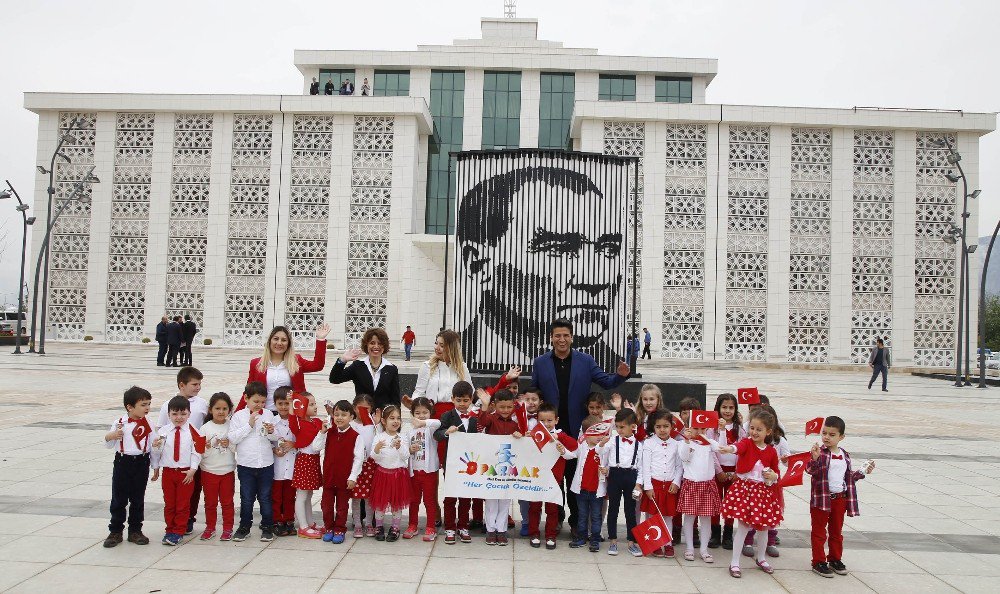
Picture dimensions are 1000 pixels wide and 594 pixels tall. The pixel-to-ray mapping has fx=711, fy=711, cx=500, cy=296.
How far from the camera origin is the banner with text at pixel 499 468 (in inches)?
239

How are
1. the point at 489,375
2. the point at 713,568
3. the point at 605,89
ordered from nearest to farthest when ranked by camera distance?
1. the point at 713,568
2. the point at 489,375
3. the point at 605,89

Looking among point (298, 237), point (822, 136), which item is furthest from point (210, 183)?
point (822, 136)

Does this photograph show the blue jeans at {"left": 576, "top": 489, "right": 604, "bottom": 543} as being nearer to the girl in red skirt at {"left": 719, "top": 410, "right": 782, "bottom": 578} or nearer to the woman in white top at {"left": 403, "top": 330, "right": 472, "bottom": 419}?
the girl in red skirt at {"left": 719, "top": 410, "right": 782, "bottom": 578}

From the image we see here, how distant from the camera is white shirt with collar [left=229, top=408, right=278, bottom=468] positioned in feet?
19.3

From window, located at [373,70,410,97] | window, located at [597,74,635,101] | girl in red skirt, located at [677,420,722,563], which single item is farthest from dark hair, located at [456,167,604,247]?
window, located at [373,70,410,97]

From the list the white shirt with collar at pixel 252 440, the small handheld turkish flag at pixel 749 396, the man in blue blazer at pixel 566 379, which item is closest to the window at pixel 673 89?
the man in blue blazer at pixel 566 379

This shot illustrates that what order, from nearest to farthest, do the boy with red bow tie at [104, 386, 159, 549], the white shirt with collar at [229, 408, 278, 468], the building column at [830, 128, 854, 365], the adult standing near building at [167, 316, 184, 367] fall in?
the boy with red bow tie at [104, 386, 159, 549], the white shirt with collar at [229, 408, 278, 468], the adult standing near building at [167, 316, 184, 367], the building column at [830, 128, 854, 365]

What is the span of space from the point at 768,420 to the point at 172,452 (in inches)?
187

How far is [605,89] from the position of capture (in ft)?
122

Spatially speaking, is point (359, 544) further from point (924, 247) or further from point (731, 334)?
point (924, 247)

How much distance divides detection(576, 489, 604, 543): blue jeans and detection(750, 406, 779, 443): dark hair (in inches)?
56.8

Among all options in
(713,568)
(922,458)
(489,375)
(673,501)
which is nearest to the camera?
(713,568)

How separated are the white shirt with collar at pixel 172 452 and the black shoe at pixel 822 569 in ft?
16.1

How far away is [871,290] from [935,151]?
23.5ft
